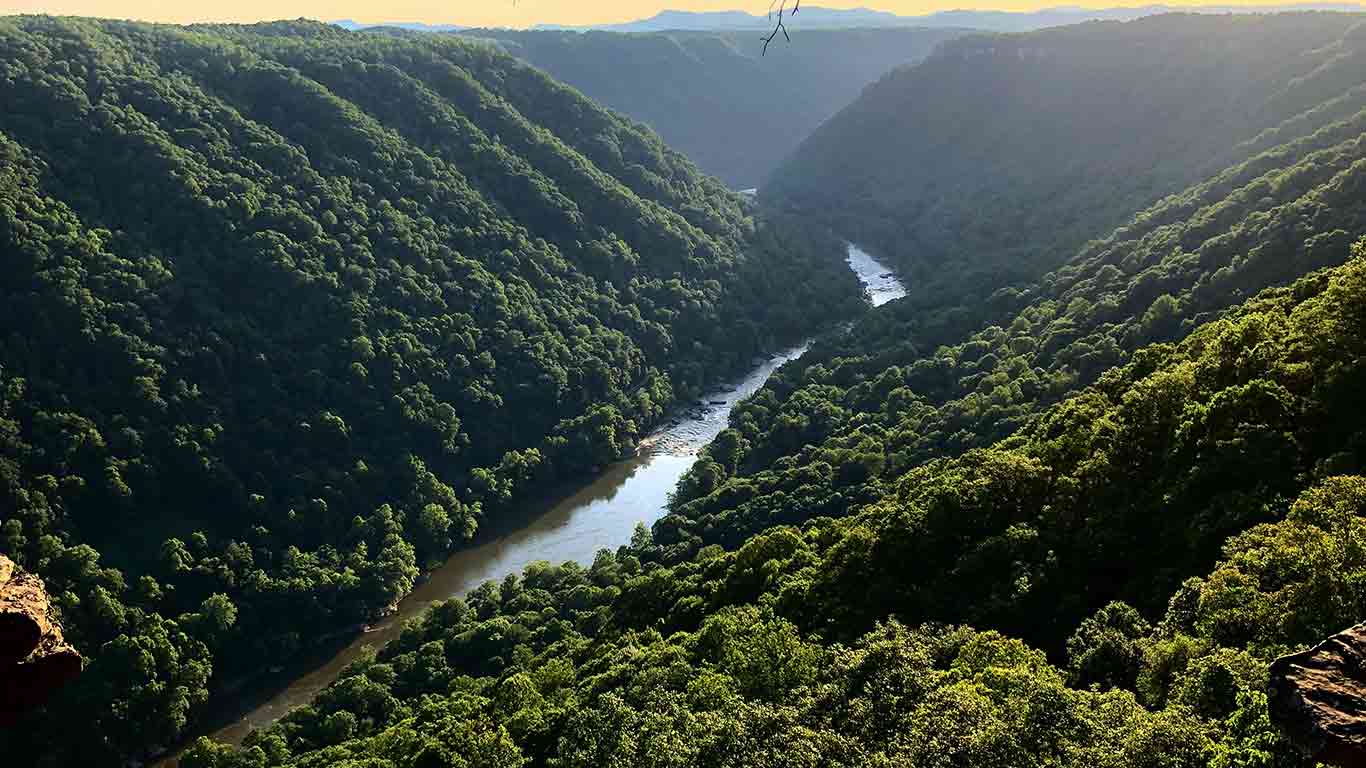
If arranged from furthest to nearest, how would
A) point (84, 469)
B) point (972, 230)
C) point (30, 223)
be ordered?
point (972, 230) < point (30, 223) < point (84, 469)

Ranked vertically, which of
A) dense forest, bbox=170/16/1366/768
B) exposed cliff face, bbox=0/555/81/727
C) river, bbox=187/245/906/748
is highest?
exposed cliff face, bbox=0/555/81/727

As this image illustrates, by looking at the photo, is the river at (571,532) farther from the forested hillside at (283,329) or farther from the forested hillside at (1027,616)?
the forested hillside at (1027,616)

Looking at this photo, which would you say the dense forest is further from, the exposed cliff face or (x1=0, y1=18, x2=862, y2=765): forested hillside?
the exposed cliff face

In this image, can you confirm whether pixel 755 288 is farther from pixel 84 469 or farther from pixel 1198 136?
pixel 84 469

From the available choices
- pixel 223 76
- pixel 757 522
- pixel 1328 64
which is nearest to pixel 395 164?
pixel 223 76

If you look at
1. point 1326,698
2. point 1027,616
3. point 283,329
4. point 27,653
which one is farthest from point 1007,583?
point 283,329

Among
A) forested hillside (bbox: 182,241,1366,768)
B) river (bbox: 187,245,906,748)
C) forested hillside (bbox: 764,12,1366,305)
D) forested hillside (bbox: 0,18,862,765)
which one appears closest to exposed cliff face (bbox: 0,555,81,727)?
forested hillside (bbox: 182,241,1366,768)

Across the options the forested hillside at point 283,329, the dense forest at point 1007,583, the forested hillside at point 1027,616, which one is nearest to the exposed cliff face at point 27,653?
the forested hillside at point 1027,616
